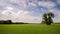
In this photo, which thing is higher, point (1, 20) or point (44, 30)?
point (1, 20)

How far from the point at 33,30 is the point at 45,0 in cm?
65

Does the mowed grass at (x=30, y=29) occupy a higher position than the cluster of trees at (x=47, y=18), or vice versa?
the cluster of trees at (x=47, y=18)

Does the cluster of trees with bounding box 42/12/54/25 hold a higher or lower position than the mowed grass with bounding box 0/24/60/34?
higher

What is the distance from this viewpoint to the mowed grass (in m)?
2.63

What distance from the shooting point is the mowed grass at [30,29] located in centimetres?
263

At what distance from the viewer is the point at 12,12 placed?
8.75 ft

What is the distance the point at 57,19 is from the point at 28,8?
63 centimetres

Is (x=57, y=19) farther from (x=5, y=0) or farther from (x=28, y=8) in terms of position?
(x=5, y=0)

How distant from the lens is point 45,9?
8.77 feet

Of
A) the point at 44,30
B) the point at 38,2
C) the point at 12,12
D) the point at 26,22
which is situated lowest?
the point at 44,30

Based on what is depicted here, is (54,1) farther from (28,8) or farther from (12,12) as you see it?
(12,12)

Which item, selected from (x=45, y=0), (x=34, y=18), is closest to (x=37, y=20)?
(x=34, y=18)

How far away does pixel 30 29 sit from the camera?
2637 mm

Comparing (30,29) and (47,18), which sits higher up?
(47,18)
